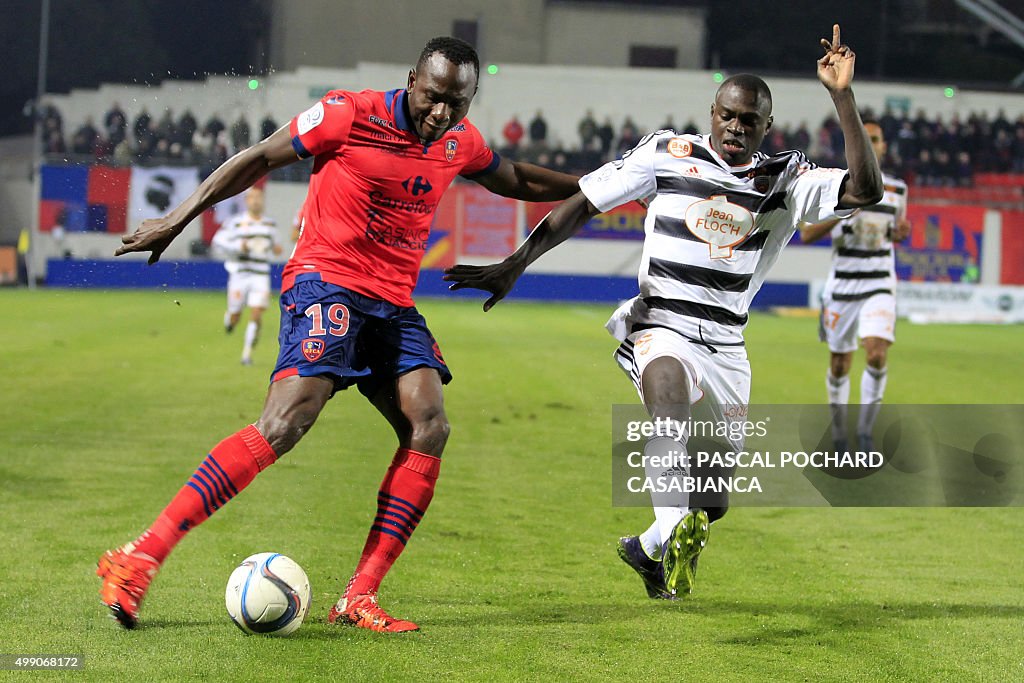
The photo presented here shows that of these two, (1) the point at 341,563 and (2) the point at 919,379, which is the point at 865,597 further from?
(2) the point at 919,379

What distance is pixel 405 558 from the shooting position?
5.76 m

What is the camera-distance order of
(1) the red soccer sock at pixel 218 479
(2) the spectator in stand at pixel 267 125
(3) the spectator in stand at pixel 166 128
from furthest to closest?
(3) the spectator in stand at pixel 166 128
(2) the spectator in stand at pixel 267 125
(1) the red soccer sock at pixel 218 479

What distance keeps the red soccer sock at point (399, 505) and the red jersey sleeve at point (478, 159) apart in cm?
122

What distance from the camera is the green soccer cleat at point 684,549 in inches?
172

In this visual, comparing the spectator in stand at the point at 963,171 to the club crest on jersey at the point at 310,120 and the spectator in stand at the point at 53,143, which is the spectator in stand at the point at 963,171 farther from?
the club crest on jersey at the point at 310,120

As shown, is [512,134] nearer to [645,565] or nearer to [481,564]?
[481,564]

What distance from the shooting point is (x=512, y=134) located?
32.4 m

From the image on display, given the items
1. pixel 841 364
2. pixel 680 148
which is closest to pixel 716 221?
pixel 680 148

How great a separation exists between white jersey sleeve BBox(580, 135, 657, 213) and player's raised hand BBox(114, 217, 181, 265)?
1670 mm

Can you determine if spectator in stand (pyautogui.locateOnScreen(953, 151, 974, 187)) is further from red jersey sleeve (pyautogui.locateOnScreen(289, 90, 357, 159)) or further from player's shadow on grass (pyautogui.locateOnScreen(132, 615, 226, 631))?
player's shadow on grass (pyautogui.locateOnScreen(132, 615, 226, 631))

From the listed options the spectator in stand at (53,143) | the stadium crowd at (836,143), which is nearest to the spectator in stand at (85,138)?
the stadium crowd at (836,143)

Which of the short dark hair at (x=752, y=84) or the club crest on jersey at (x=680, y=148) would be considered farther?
the club crest on jersey at (x=680, y=148)

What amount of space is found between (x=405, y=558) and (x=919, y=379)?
10810 mm

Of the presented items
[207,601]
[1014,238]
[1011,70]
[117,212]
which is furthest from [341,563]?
[1011,70]
